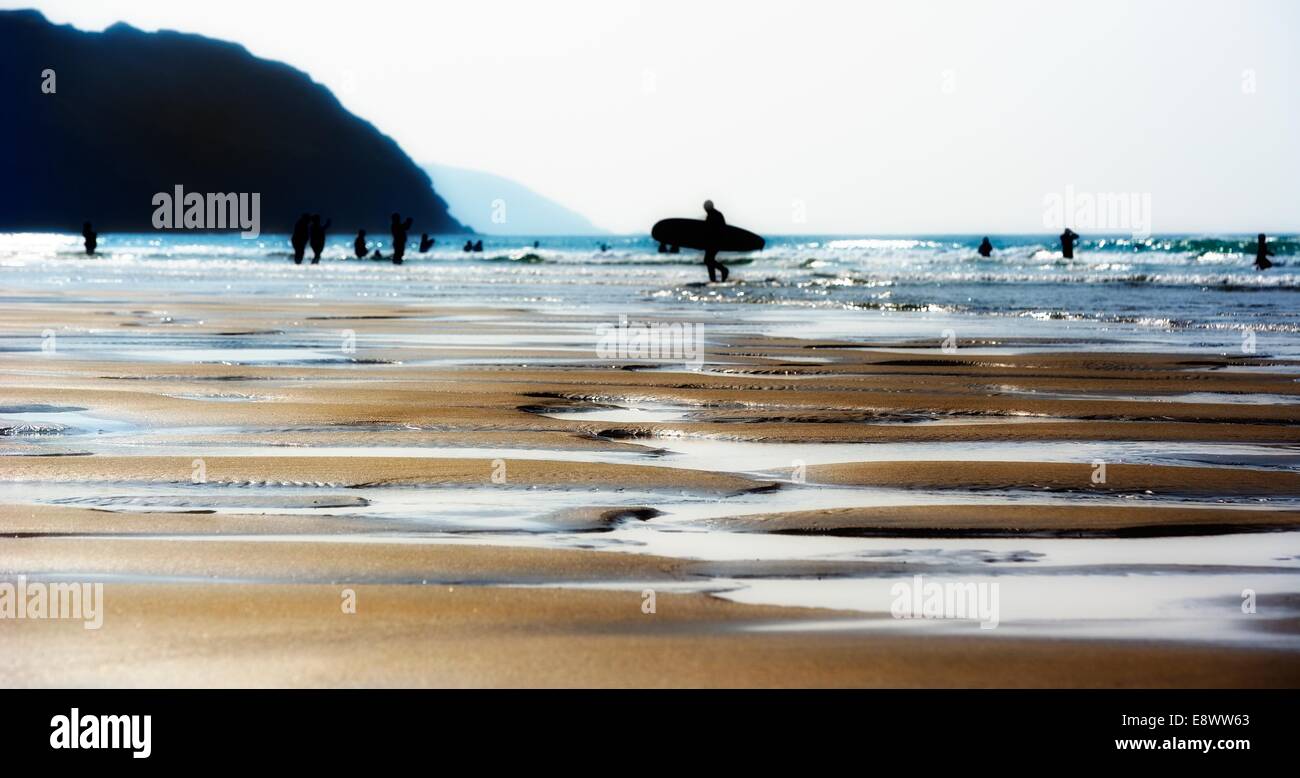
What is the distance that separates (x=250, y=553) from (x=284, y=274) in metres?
32.1

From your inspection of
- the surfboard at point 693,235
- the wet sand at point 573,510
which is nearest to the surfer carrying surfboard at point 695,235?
the surfboard at point 693,235

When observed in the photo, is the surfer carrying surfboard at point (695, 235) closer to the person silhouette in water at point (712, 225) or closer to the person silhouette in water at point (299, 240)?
the person silhouette in water at point (712, 225)

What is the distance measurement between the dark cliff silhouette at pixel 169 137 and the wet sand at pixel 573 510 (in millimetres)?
155563

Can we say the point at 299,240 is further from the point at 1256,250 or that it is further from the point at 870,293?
the point at 1256,250

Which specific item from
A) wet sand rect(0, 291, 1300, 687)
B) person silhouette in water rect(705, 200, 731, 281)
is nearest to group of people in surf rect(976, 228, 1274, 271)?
person silhouette in water rect(705, 200, 731, 281)

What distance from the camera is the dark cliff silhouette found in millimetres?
158125

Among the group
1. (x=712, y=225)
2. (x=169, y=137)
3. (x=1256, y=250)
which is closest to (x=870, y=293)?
(x=712, y=225)

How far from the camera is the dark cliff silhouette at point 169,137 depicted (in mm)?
158125

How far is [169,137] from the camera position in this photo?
16762 centimetres

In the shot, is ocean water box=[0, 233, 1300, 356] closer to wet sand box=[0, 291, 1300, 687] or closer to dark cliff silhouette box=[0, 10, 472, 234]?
wet sand box=[0, 291, 1300, 687]
